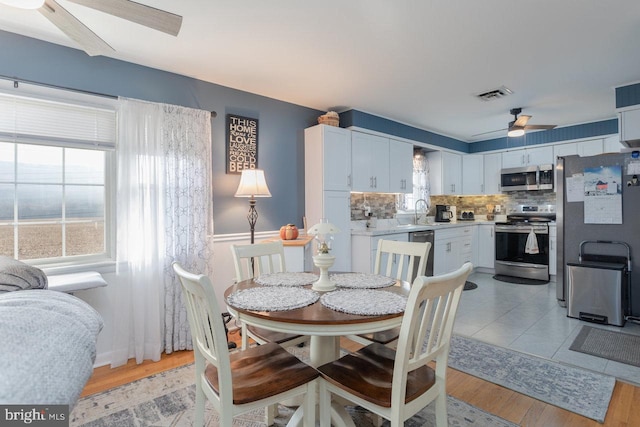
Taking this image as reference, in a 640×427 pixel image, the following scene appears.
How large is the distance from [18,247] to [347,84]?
3079 millimetres

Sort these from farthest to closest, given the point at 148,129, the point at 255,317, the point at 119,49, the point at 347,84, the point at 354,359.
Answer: the point at 347,84 < the point at 148,129 < the point at 119,49 < the point at 354,359 < the point at 255,317

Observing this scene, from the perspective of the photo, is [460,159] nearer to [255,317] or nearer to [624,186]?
[624,186]

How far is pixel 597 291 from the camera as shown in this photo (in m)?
Answer: 3.29

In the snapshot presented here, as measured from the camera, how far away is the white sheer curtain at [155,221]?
2643mm

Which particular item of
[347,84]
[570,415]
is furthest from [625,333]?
[347,84]

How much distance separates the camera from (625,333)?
3037 mm

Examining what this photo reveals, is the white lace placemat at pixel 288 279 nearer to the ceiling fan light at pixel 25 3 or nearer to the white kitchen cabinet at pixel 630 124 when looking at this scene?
the ceiling fan light at pixel 25 3

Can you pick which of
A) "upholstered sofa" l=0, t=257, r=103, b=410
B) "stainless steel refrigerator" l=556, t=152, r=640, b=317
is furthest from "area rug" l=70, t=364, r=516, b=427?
"stainless steel refrigerator" l=556, t=152, r=640, b=317

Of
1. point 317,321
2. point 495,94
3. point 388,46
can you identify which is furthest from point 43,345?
point 495,94

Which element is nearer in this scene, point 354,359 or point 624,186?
point 354,359

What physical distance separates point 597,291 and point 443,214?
9.22ft

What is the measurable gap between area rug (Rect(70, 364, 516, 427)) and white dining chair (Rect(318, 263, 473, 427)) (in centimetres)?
58

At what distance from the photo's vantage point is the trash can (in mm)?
3197

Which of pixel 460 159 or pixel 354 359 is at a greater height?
pixel 460 159
